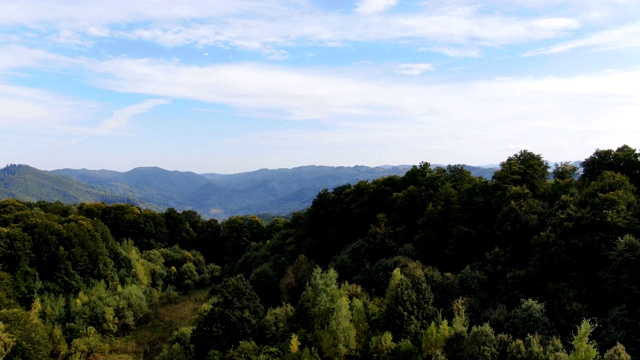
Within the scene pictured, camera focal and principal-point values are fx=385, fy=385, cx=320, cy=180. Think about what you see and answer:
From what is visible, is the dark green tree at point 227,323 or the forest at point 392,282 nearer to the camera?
the forest at point 392,282

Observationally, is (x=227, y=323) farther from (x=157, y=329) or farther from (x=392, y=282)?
(x=157, y=329)

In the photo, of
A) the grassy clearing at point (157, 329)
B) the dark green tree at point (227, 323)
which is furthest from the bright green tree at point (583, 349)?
the grassy clearing at point (157, 329)

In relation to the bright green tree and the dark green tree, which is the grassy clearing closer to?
the dark green tree

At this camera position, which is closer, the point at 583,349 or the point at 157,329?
the point at 583,349

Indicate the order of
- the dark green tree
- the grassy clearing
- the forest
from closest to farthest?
1. the forest
2. the dark green tree
3. the grassy clearing

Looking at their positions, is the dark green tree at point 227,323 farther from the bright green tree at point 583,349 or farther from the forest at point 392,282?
the bright green tree at point 583,349

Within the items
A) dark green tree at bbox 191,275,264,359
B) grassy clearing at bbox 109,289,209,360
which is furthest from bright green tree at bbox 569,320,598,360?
grassy clearing at bbox 109,289,209,360

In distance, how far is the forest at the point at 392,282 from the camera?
19250 mm

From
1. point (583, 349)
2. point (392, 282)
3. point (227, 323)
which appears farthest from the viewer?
point (227, 323)

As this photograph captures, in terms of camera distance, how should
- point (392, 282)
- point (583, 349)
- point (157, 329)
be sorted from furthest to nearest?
point (157, 329), point (392, 282), point (583, 349)

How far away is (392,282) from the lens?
74.1ft

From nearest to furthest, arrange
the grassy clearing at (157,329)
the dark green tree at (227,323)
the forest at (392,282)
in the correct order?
the forest at (392,282), the dark green tree at (227,323), the grassy clearing at (157,329)

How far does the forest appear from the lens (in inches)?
758

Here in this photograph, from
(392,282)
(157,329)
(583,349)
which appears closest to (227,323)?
(392,282)
